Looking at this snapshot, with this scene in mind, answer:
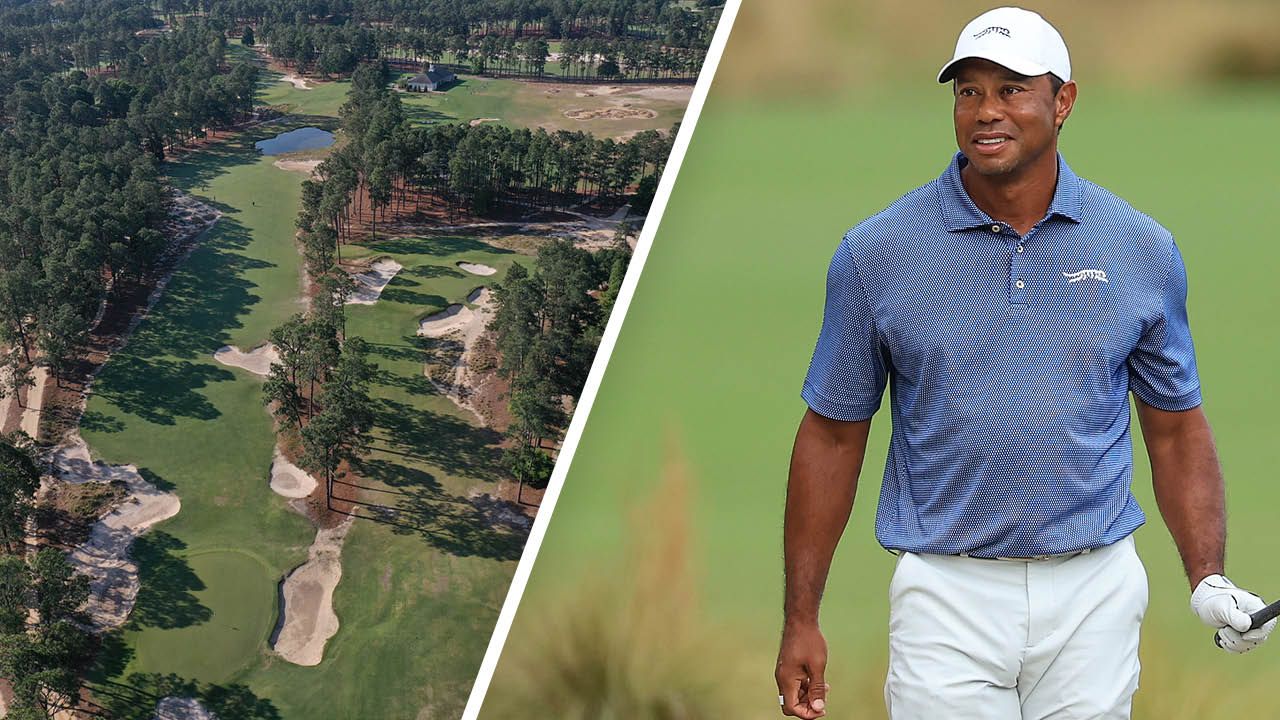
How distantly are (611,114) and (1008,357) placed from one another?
28278 millimetres

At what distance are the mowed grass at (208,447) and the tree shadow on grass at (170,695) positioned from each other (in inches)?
4.7

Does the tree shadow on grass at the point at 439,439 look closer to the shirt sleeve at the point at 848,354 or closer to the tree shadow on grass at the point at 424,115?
the tree shadow on grass at the point at 424,115

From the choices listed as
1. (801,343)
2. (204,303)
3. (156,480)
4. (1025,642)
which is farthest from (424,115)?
(1025,642)

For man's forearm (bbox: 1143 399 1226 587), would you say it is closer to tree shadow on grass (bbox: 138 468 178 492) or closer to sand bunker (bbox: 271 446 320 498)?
sand bunker (bbox: 271 446 320 498)

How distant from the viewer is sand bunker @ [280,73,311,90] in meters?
32.1

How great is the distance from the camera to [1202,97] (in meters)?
3.46

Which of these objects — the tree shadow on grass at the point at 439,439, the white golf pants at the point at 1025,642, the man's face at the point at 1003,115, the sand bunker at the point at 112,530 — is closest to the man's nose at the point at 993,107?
the man's face at the point at 1003,115

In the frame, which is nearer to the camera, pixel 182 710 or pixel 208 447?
pixel 182 710

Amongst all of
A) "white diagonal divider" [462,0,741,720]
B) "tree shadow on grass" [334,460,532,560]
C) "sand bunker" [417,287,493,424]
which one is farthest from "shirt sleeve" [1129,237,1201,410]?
"sand bunker" [417,287,493,424]

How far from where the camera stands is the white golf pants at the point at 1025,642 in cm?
162

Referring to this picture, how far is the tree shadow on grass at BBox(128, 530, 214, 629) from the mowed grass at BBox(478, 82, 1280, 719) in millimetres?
12122

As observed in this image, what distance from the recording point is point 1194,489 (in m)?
1.77

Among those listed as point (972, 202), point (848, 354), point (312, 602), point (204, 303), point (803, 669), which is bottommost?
point (312, 602)

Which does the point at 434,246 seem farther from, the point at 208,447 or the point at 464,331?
the point at 208,447
